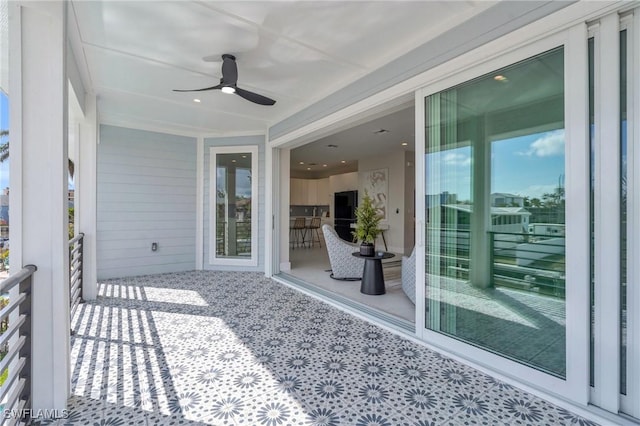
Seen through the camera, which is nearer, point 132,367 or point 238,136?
point 132,367

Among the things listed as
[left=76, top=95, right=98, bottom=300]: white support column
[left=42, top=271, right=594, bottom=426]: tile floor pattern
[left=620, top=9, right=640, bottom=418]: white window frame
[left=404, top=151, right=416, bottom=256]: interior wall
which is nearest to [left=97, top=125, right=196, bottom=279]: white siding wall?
[left=76, top=95, right=98, bottom=300]: white support column

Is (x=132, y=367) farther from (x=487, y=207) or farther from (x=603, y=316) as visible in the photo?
(x=603, y=316)

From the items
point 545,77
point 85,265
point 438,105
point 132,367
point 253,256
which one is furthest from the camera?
point 253,256

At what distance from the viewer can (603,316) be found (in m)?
1.68

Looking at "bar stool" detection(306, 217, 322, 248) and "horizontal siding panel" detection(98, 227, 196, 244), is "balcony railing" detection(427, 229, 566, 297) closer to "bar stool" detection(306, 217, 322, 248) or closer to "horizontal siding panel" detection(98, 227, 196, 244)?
"horizontal siding panel" detection(98, 227, 196, 244)

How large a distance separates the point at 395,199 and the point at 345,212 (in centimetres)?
238

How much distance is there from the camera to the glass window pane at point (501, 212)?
1.90m

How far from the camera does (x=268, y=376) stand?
2092mm

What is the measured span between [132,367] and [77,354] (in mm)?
590

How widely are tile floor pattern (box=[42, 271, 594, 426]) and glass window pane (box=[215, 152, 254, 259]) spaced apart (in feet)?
7.64

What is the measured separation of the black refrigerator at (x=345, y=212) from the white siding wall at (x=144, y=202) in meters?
5.20

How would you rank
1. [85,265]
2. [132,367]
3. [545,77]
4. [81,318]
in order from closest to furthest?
[545,77] → [132,367] → [81,318] → [85,265]

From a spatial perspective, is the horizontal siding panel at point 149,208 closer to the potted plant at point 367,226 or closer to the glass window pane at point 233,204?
the glass window pane at point 233,204

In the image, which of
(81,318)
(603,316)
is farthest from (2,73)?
(603,316)
